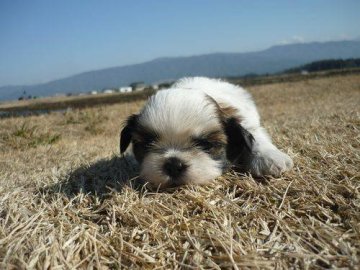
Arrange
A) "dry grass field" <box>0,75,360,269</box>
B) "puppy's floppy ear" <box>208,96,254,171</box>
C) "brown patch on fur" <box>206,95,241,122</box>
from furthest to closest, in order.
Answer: "brown patch on fur" <box>206,95,241,122</box>, "puppy's floppy ear" <box>208,96,254,171</box>, "dry grass field" <box>0,75,360,269</box>

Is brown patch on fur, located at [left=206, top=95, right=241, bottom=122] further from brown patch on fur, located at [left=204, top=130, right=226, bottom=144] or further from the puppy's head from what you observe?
brown patch on fur, located at [left=204, top=130, right=226, bottom=144]

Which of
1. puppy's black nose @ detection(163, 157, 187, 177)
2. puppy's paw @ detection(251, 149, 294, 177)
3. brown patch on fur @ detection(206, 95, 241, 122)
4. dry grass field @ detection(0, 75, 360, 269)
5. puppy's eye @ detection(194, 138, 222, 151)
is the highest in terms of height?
brown patch on fur @ detection(206, 95, 241, 122)

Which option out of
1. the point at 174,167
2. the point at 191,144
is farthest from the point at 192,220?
the point at 191,144

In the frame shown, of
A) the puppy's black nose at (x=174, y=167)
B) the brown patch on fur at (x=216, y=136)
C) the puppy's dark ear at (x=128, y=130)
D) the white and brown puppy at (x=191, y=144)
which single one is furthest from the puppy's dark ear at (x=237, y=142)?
the puppy's dark ear at (x=128, y=130)

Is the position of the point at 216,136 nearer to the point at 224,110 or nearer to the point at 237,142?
the point at 237,142

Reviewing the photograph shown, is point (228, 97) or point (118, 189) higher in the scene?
point (228, 97)

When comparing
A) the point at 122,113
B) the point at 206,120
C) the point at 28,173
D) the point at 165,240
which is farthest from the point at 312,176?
the point at 122,113

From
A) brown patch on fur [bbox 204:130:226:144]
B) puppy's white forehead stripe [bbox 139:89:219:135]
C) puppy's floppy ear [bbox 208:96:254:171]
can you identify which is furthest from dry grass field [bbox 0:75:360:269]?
puppy's white forehead stripe [bbox 139:89:219:135]

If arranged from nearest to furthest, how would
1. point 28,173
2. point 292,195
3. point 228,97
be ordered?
point 292,195
point 228,97
point 28,173

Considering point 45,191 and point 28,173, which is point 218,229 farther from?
point 28,173
